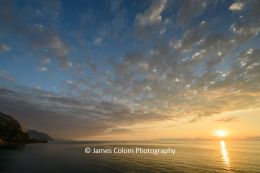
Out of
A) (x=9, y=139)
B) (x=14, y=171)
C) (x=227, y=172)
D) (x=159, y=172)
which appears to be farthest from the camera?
(x=9, y=139)

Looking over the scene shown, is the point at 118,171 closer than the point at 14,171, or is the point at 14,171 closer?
the point at 14,171

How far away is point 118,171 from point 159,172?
12110mm

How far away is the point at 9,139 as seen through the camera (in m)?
197

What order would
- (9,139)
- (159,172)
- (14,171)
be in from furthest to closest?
(9,139) < (159,172) < (14,171)

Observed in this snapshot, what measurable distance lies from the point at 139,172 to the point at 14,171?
34375mm

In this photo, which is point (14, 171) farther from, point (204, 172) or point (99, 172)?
point (204, 172)

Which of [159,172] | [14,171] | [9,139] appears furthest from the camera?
[9,139]

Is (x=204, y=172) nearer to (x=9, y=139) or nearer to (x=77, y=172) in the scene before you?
(x=77, y=172)

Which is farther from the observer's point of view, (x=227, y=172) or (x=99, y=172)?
(x=227, y=172)

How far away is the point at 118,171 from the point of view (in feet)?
168

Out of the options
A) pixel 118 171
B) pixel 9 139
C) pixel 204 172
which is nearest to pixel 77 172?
pixel 118 171

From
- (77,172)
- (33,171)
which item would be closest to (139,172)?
(77,172)

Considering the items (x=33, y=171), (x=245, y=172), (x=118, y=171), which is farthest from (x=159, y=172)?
(x=33, y=171)

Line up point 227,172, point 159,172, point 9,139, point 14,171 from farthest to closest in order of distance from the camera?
point 9,139
point 227,172
point 159,172
point 14,171
